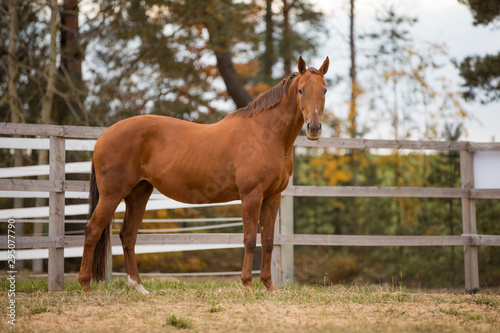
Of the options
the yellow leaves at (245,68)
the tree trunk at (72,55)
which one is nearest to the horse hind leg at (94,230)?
the tree trunk at (72,55)

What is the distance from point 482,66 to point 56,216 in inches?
273

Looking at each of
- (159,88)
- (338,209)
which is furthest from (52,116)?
(338,209)

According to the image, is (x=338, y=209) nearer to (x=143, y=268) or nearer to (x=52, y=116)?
(x=143, y=268)

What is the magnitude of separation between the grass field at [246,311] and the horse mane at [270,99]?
1714 millimetres

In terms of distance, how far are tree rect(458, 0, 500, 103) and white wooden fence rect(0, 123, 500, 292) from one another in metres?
2.83

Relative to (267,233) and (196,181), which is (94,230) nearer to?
(196,181)

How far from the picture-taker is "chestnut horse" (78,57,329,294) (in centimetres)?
427

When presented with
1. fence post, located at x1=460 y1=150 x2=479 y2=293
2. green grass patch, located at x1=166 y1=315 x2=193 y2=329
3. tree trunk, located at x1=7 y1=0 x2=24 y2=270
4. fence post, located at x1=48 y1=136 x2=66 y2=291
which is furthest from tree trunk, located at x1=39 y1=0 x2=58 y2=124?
fence post, located at x1=460 y1=150 x2=479 y2=293

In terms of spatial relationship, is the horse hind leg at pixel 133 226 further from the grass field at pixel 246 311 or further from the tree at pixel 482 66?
the tree at pixel 482 66

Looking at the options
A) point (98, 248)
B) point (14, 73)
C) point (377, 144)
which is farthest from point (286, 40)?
point (98, 248)

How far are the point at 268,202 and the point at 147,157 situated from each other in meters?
1.28

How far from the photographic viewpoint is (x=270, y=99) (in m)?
4.54

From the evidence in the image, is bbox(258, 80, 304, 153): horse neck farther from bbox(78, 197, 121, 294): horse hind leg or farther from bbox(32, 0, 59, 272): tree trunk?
bbox(32, 0, 59, 272): tree trunk

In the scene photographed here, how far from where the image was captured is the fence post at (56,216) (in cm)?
483
